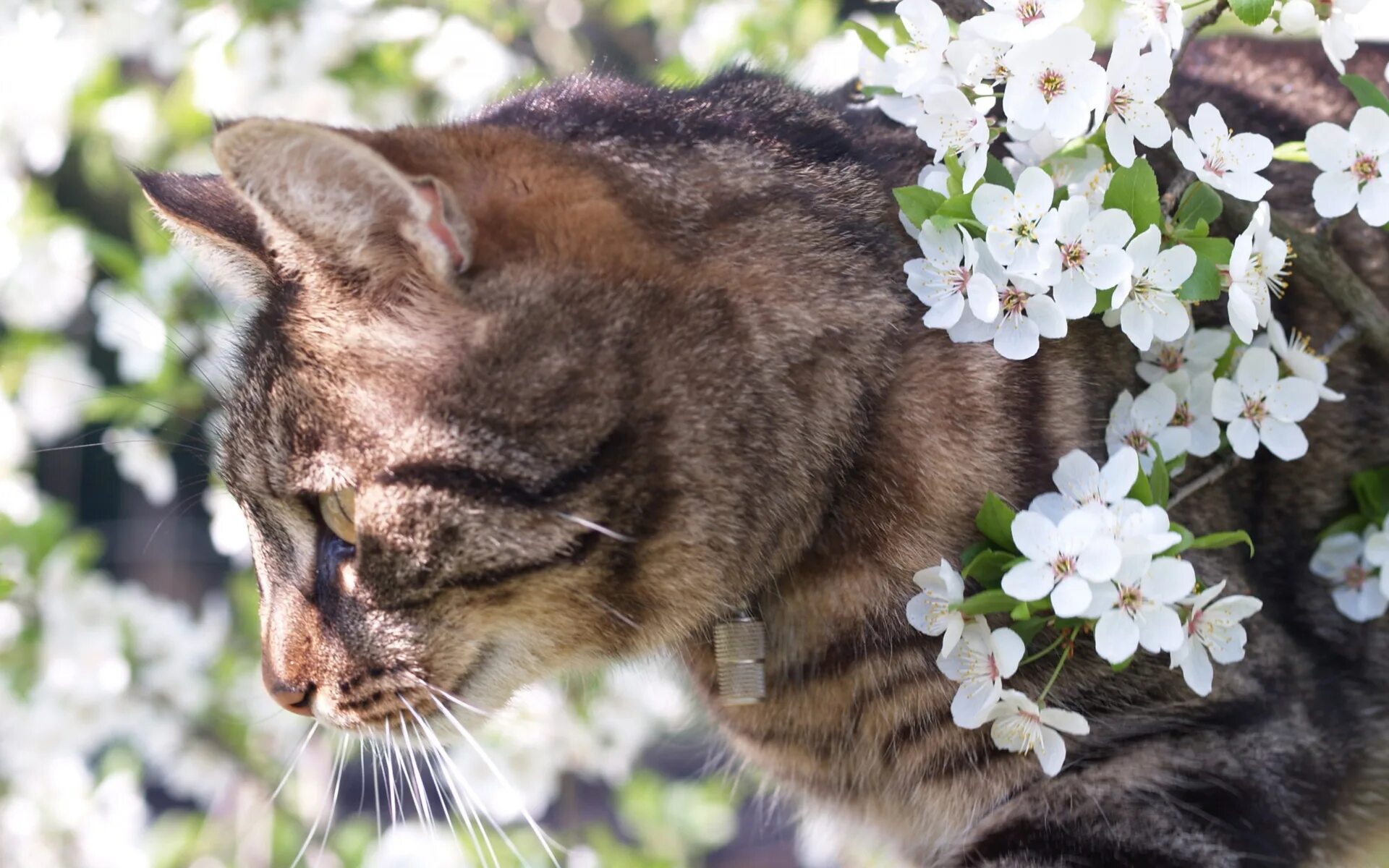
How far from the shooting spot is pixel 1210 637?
96 centimetres

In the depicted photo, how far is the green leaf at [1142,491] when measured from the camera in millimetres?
918

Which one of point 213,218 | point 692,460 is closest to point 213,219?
point 213,218

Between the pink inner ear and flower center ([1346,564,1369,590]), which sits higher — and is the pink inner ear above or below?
above

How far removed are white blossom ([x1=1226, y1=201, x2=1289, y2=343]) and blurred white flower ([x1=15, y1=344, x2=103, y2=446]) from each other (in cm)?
161

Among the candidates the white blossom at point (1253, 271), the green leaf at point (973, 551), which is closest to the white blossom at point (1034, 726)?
the green leaf at point (973, 551)

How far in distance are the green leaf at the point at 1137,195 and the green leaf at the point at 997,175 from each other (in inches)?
3.0

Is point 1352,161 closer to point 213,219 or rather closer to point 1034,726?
point 1034,726

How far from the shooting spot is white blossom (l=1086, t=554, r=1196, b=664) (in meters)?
0.87

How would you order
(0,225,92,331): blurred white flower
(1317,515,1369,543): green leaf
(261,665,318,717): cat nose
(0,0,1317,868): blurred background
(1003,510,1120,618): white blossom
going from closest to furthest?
(1003,510,1120,618): white blossom < (261,665,318,717): cat nose < (1317,515,1369,543): green leaf < (0,0,1317,868): blurred background < (0,225,92,331): blurred white flower

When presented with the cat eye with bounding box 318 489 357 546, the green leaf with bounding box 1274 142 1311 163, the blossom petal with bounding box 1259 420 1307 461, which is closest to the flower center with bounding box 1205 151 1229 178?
the green leaf with bounding box 1274 142 1311 163

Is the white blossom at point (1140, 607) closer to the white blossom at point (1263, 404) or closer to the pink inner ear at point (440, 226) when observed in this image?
the white blossom at point (1263, 404)

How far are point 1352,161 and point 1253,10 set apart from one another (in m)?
0.16

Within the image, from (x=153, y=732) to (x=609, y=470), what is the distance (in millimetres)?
1217

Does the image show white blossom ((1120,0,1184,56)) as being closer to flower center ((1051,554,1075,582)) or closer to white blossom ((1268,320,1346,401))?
white blossom ((1268,320,1346,401))
